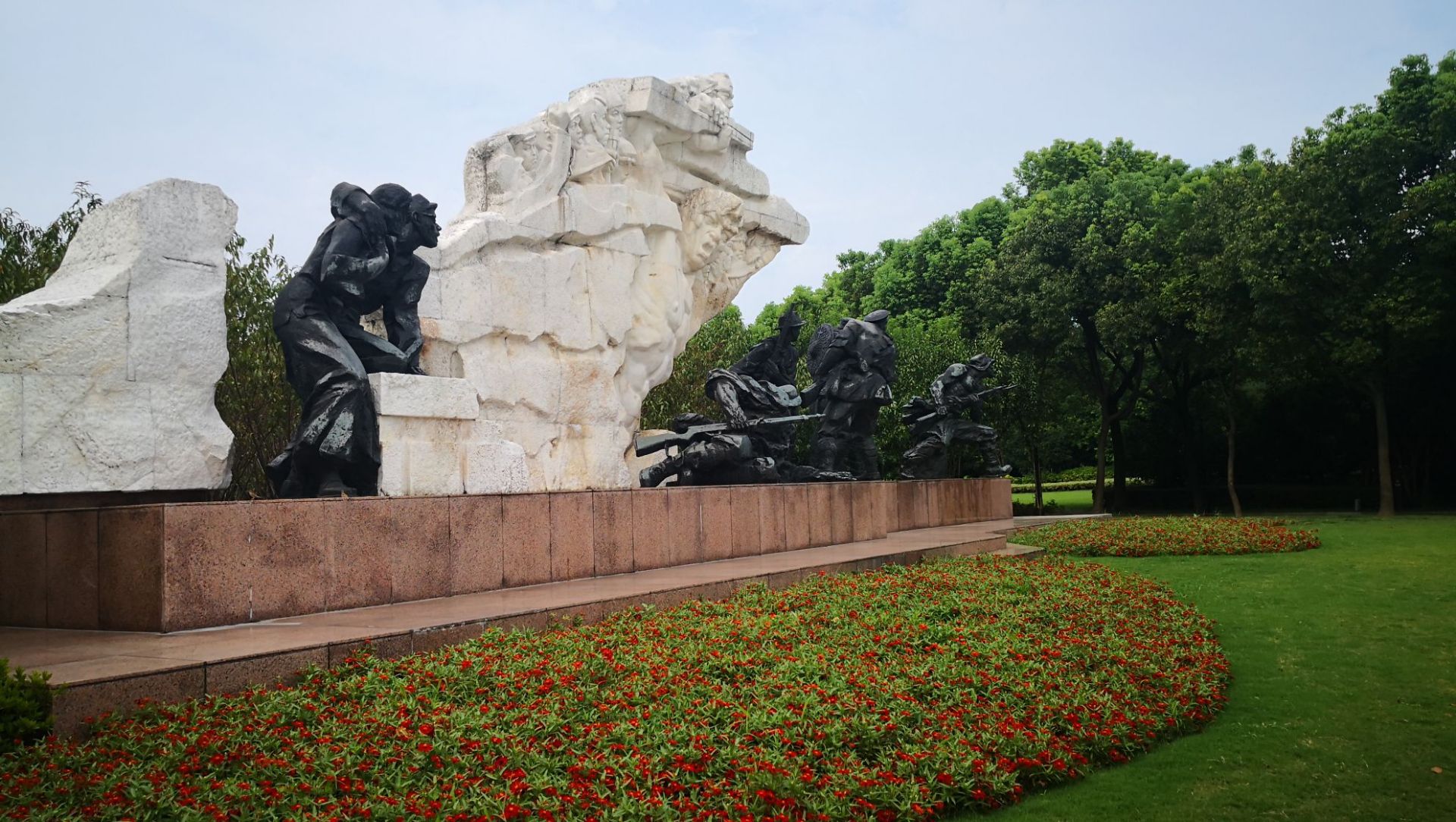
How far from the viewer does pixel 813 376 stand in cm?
1557

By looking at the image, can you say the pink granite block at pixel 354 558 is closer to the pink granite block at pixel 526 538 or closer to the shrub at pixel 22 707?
the pink granite block at pixel 526 538

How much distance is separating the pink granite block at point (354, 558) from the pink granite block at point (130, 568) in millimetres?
1100

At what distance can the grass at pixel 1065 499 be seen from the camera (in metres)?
30.9

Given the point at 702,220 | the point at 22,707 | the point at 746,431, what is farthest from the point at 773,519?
the point at 22,707

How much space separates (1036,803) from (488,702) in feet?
7.80

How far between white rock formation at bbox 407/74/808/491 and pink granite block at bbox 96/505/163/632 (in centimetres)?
378

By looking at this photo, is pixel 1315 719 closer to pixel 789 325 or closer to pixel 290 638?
pixel 290 638

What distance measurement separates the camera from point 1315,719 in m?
5.76

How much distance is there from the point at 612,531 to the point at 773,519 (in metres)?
2.78

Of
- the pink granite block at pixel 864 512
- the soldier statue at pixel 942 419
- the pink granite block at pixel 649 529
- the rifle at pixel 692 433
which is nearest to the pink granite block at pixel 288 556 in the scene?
the pink granite block at pixel 649 529

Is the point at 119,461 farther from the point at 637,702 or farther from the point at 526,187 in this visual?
the point at 526,187

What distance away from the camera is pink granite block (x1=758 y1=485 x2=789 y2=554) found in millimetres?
11336

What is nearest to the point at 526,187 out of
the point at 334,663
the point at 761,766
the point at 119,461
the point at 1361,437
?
the point at 119,461

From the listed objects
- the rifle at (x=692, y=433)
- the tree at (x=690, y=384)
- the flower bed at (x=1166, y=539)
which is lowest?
the flower bed at (x=1166, y=539)
